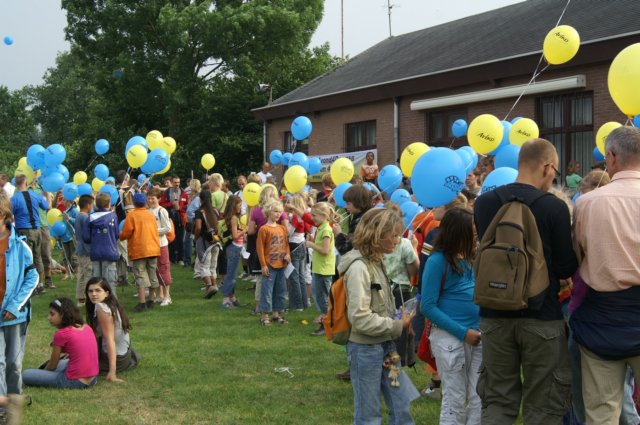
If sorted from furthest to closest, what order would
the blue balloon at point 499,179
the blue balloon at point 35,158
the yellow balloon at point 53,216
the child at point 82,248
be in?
1. the yellow balloon at point 53,216
2. the blue balloon at point 35,158
3. the child at point 82,248
4. the blue balloon at point 499,179

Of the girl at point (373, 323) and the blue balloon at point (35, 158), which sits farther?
the blue balloon at point (35, 158)

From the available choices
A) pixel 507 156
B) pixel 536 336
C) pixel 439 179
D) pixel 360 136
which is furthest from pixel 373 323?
pixel 360 136

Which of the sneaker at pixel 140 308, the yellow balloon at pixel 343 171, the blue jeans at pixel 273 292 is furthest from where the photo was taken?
the sneaker at pixel 140 308

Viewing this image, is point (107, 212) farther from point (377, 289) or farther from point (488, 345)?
point (488, 345)

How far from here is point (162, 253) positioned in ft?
37.6

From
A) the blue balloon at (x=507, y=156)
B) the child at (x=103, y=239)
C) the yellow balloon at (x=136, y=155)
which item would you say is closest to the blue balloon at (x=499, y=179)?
the blue balloon at (x=507, y=156)

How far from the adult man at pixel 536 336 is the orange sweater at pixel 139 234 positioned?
25.0ft

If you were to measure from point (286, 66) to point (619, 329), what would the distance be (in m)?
30.0

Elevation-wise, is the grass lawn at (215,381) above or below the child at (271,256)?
below

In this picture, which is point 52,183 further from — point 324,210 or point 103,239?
point 324,210

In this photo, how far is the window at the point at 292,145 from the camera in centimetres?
2491

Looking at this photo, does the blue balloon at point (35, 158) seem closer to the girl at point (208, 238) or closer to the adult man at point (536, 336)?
the girl at point (208, 238)

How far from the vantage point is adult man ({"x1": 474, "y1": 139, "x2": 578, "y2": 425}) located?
370 cm

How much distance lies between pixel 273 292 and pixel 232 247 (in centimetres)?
178
